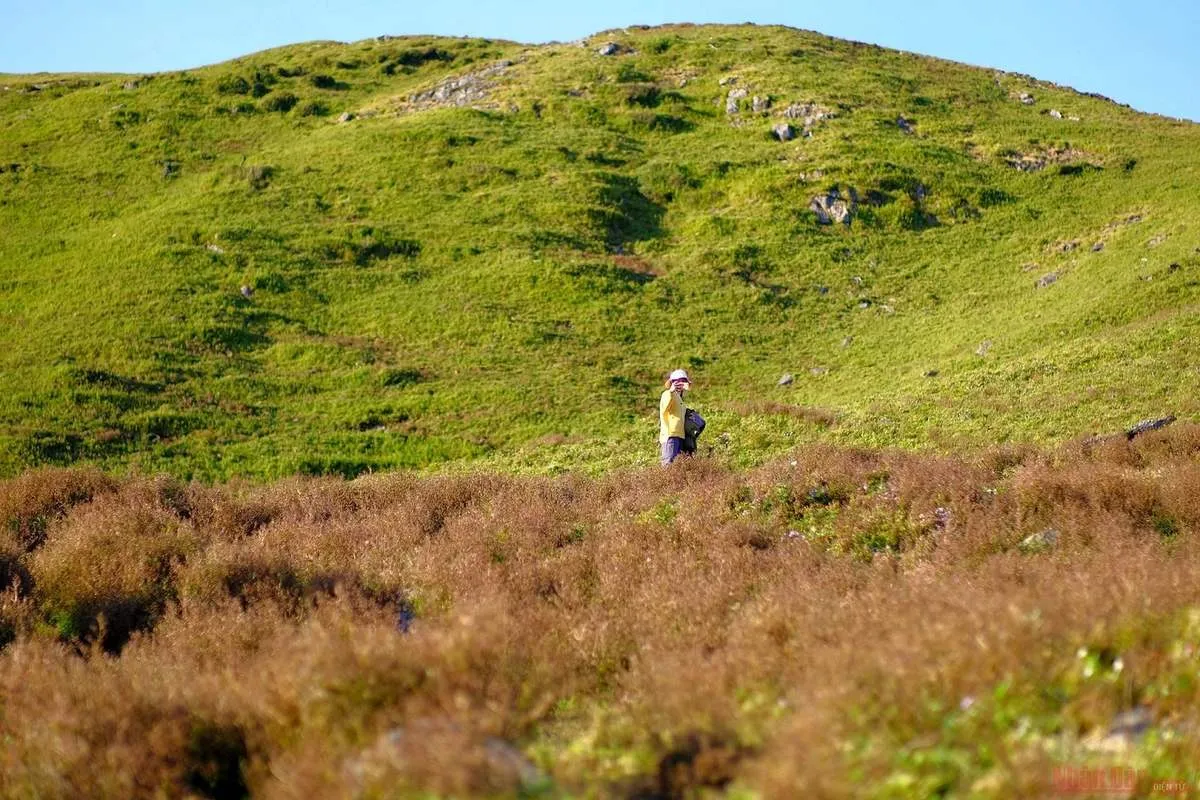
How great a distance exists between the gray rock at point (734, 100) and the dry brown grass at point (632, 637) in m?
47.1

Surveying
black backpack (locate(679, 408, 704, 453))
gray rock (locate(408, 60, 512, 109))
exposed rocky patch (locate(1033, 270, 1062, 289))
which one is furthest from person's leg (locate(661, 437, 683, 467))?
gray rock (locate(408, 60, 512, 109))

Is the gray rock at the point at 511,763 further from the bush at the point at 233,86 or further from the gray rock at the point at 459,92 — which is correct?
the bush at the point at 233,86

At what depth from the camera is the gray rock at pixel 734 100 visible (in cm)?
5603

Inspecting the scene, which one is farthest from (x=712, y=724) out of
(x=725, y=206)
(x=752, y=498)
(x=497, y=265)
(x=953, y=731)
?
(x=725, y=206)

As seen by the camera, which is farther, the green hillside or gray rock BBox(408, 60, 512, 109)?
gray rock BBox(408, 60, 512, 109)

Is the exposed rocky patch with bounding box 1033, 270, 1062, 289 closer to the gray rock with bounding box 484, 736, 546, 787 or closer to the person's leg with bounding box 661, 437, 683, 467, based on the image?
the person's leg with bounding box 661, 437, 683, 467

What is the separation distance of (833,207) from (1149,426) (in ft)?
101

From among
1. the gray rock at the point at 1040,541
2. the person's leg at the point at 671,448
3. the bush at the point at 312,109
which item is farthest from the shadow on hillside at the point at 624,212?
the gray rock at the point at 1040,541

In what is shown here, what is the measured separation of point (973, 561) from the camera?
26.8 ft

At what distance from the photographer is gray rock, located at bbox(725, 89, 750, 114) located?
56031 mm

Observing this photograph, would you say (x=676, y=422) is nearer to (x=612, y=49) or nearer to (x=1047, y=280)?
(x=1047, y=280)

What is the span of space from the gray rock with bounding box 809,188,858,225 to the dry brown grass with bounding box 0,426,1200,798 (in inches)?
1262

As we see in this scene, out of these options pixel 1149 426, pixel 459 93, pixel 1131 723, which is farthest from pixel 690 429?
pixel 459 93

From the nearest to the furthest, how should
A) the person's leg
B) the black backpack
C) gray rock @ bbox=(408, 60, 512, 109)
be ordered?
1. the person's leg
2. the black backpack
3. gray rock @ bbox=(408, 60, 512, 109)
